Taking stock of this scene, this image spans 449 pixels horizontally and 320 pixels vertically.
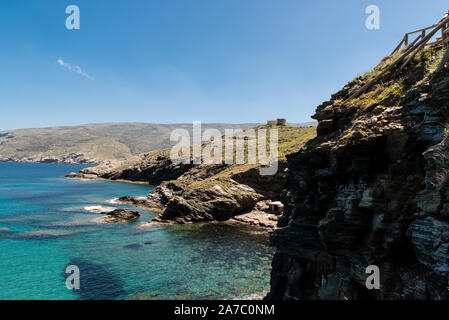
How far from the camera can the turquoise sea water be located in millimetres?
30141

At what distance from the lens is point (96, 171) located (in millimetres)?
171000

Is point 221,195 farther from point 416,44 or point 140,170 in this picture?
point 140,170

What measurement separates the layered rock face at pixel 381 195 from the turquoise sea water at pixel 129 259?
47.0ft

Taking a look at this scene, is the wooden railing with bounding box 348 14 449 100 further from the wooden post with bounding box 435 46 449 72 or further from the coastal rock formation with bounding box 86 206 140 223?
the coastal rock formation with bounding box 86 206 140 223

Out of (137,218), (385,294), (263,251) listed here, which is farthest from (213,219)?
(385,294)

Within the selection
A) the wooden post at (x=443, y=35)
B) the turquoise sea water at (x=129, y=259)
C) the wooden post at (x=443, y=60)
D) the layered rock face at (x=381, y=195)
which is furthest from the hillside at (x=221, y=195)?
the wooden post at (x=443, y=60)

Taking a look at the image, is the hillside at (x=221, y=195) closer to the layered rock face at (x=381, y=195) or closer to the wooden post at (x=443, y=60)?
the layered rock face at (x=381, y=195)

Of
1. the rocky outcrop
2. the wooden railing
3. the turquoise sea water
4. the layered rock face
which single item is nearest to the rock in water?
the turquoise sea water

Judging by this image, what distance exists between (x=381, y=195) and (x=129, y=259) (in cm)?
3511

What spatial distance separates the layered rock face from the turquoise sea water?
14336 millimetres

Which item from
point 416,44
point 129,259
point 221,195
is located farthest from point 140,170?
point 416,44

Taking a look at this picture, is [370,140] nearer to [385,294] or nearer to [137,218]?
[385,294]

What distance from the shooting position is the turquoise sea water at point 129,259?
30.1 meters
